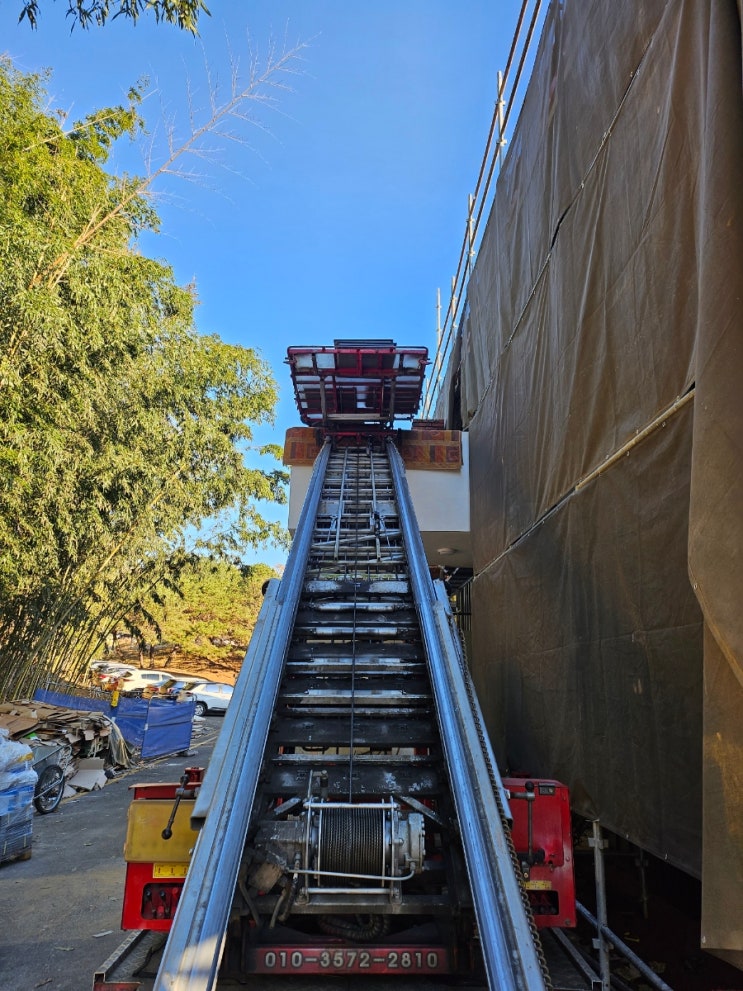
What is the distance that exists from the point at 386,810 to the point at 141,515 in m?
9.52

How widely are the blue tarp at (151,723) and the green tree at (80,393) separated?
5.06 ft

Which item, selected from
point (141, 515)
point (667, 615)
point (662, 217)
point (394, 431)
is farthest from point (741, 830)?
point (141, 515)

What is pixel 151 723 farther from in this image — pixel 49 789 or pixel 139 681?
pixel 139 681

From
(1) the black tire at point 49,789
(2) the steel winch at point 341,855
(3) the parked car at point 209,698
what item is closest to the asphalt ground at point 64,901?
(1) the black tire at point 49,789

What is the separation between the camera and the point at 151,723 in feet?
39.6

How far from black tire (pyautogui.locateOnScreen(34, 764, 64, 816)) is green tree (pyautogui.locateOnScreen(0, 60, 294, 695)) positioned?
239 cm

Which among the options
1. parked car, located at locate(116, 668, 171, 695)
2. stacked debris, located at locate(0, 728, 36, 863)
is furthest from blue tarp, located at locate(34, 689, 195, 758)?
parked car, located at locate(116, 668, 171, 695)

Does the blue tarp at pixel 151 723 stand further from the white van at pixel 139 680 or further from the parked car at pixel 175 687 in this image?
the white van at pixel 139 680

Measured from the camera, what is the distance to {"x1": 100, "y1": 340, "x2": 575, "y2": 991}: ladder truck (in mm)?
2426

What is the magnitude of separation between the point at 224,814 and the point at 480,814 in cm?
111

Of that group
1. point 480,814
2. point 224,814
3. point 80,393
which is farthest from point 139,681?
point 480,814

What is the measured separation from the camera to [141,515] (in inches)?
447

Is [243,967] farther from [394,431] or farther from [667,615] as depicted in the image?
[394,431]

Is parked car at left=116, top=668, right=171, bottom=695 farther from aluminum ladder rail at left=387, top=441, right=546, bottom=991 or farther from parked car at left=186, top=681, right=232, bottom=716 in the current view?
aluminum ladder rail at left=387, top=441, right=546, bottom=991
